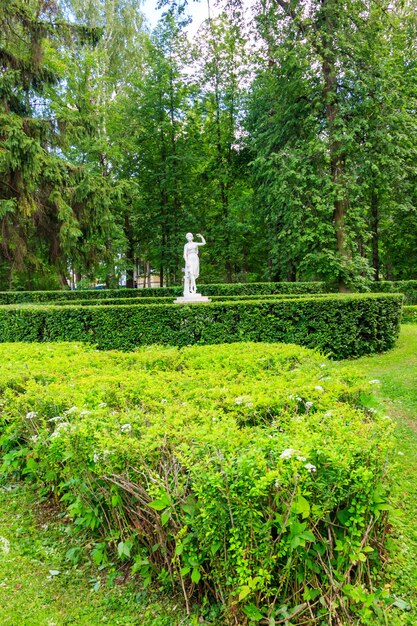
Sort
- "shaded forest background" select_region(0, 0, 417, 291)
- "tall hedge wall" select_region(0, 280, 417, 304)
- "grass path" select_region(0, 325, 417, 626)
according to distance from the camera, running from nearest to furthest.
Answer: "grass path" select_region(0, 325, 417, 626), "shaded forest background" select_region(0, 0, 417, 291), "tall hedge wall" select_region(0, 280, 417, 304)

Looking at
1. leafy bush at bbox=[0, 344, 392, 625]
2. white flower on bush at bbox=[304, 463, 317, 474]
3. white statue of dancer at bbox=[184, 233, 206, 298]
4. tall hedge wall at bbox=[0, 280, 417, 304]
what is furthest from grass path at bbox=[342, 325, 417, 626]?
tall hedge wall at bbox=[0, 280, 417, 304]

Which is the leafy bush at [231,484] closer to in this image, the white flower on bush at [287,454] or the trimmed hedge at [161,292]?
the white flower on bush at [287,454]

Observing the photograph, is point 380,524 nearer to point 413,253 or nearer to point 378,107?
point 378,107

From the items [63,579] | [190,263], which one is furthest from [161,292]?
[63,579]

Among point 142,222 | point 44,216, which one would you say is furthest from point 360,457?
point 142,222

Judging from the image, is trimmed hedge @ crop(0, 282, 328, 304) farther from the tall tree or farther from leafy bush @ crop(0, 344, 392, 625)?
leafy bush @ crop(0, 344, 392, 625)

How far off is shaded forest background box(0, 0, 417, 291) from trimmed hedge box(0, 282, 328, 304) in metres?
0.97

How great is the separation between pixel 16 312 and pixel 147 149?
45.2 feet

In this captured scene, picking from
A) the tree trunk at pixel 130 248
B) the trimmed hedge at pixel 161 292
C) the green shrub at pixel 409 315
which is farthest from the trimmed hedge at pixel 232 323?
the tree trunk at pixel 130 248

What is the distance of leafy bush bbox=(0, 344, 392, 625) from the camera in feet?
5.14

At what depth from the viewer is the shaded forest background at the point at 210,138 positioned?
1206 cm

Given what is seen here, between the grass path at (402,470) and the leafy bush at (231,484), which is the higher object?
the leafy bush at (231,484)

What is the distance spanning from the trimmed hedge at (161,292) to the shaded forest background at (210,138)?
0.97 m

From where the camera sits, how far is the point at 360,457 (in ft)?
5.66
